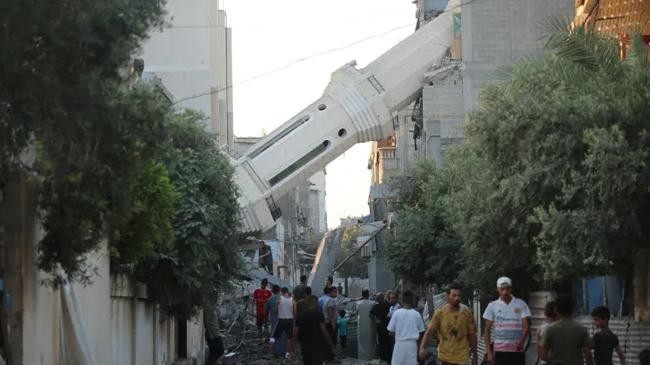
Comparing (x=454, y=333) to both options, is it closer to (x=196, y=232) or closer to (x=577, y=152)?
(x=577, y=152)

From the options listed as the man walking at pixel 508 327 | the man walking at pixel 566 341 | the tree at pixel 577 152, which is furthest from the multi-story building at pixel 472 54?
the man walking at pixel 566 341

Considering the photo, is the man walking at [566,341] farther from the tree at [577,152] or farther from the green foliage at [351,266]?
the green foliage at [351,266]

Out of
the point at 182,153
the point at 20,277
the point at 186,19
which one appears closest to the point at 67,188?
the point at 20,277

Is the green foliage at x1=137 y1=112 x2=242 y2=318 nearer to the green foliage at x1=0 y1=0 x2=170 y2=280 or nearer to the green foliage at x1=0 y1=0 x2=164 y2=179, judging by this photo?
the green foliage at x1=0 y1=0 x2=170 y2=280

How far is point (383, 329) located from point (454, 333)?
11134mm

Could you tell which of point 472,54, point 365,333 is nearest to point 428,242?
point 365,333

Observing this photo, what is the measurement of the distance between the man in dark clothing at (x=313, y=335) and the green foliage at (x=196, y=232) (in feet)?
9.24

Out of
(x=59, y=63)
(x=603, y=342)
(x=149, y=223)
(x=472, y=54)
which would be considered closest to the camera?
(x=59, y=63)

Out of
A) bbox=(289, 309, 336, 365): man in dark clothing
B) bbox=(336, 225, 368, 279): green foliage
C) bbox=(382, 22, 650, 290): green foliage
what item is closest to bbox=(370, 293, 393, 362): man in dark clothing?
bbox=(382, 22, 650, 290): green foliage

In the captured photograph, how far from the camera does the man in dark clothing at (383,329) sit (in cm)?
2534

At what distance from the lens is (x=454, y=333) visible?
14.4 metres

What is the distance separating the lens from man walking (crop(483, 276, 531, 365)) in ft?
47.9

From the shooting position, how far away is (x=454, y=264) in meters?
33.6

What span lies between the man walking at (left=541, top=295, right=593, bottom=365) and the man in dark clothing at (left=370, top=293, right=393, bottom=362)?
12.8 metres
